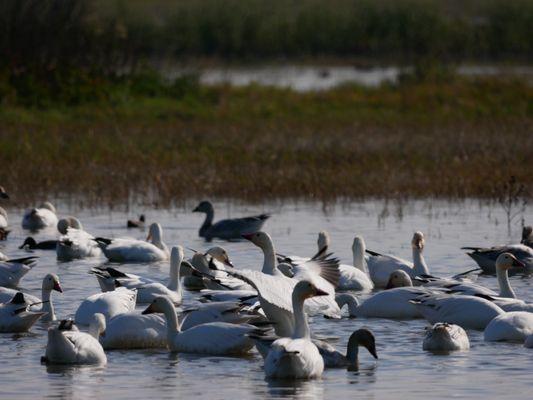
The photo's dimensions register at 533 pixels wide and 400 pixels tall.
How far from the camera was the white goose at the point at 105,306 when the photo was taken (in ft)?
33.7

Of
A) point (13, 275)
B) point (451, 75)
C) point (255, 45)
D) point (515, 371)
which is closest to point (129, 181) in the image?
point (13, 275)

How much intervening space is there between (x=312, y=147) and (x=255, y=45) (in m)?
23.3

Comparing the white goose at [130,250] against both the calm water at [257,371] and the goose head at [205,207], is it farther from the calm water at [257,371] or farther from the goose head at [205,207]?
the goose head at [205,207]

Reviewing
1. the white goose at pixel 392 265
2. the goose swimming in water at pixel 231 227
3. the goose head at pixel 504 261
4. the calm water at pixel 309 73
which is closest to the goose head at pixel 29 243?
the goose swimming in water at pixel 231 227

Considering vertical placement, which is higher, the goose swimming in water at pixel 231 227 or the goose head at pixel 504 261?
the goose swimming in water at pixel 231 227

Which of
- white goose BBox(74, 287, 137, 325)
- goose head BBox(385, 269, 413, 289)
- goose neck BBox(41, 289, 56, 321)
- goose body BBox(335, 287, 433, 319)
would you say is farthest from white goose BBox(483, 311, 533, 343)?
goose neck BBox(41, 289, 56, 321)

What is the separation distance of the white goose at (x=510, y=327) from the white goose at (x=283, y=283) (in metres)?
1.30

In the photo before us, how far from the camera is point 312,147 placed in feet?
70.9

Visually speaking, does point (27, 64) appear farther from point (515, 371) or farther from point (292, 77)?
point (515, 371)

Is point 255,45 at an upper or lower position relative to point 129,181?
upper

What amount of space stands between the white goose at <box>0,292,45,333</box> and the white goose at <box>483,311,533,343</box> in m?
3.22

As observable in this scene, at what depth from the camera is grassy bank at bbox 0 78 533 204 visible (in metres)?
18.5

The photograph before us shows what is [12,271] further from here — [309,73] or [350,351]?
[309,73]

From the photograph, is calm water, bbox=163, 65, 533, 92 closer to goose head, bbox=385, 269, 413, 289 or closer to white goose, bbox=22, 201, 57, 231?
white goose, bbox=22, 201, 57, 231
